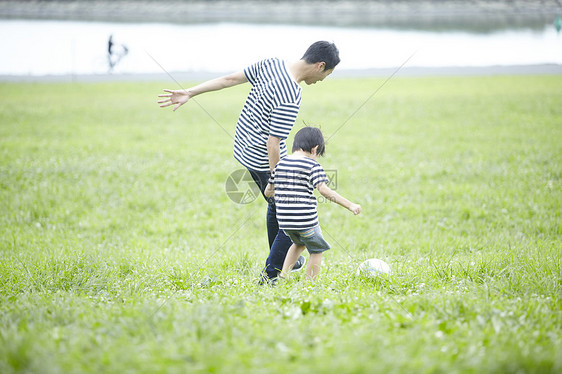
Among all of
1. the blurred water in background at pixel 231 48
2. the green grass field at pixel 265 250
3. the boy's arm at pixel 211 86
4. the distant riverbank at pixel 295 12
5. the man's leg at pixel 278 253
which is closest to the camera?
the green grass field at pixel 265 250

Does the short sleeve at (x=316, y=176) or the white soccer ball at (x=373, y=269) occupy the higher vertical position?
the short sleeve at (x=316, y=176)

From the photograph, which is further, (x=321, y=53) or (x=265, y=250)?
(x=265, y=250)

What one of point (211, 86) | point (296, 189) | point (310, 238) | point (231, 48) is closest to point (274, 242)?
point (310, 238)

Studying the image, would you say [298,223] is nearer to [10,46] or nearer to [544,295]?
[544,295]

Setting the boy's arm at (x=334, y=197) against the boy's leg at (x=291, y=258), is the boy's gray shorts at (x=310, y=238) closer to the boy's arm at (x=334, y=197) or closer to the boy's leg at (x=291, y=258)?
the boy's leg at (x=291, y=258)

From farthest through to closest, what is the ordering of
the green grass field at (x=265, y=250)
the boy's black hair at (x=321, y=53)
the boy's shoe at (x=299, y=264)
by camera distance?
the boy's shoe at (x=299, y=264) < the boy's black hair at (x=321, y=53) < the green grass field at (x=265, y=250)

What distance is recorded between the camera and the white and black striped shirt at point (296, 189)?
3.85 m

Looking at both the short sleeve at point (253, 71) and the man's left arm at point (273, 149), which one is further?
the short sleeve at point (253, 71)

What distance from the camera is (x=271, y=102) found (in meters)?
3.84

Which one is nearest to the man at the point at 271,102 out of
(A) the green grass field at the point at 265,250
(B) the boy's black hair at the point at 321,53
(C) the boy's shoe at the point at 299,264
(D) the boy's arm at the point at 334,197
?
(B) the boy's black hair at the point at 321,53

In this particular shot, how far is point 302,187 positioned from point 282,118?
0.58 metres

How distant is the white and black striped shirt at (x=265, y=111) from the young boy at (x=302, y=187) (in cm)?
15

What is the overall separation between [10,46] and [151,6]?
2200cm

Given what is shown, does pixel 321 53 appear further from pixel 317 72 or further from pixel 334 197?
pixel 334 197
